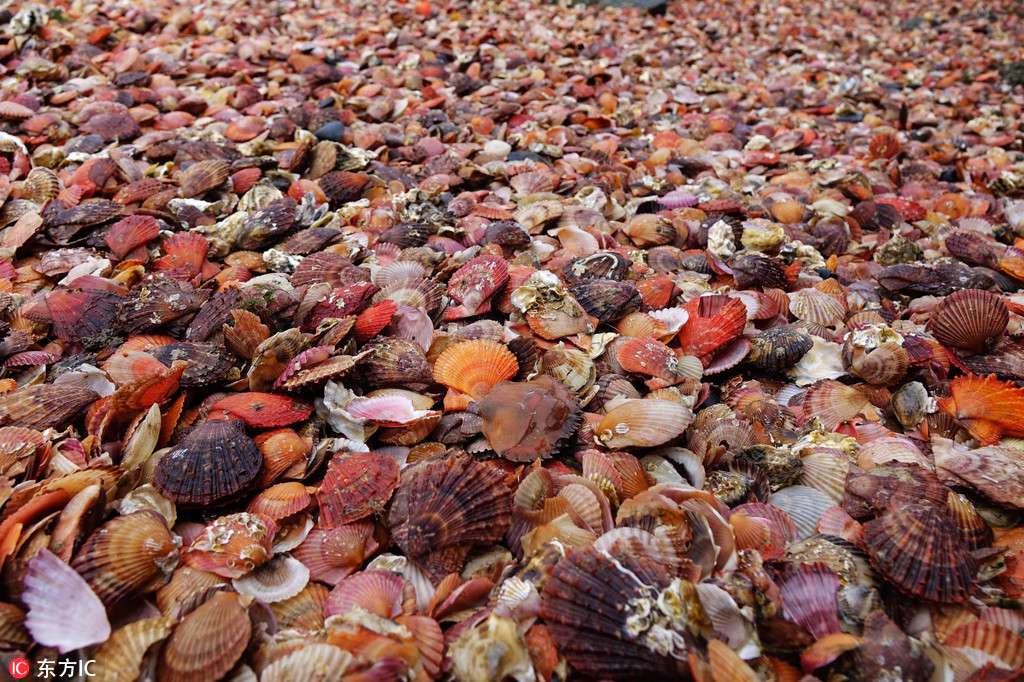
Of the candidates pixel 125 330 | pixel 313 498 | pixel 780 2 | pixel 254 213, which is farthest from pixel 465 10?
pixel 313 498

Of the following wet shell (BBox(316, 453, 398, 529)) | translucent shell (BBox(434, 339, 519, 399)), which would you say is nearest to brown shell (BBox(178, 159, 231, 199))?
translucent shell (BBox(434, 339, 519, 399))

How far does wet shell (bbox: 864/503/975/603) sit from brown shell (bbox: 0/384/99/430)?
2.36 metres

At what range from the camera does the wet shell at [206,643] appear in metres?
1.46

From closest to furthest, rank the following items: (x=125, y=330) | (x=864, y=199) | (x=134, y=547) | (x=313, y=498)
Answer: (x=134, y=547) < (x=313, y=498) < (x=125, y=330) < (x=864, y=199)

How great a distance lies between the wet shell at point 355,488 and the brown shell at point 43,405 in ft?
2.77

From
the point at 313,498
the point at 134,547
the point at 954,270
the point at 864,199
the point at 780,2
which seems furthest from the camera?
the point at 780,2

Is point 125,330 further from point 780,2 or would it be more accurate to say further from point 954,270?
point 780,2

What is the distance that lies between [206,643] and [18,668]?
38 centimetres

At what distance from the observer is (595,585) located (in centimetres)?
154

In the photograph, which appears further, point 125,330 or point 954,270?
point 954,270

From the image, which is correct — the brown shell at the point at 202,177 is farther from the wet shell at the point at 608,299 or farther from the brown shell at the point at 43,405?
the wet shell at the point at 608,299

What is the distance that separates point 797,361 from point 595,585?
4.91 feet

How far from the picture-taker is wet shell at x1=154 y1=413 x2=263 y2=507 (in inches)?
73.7

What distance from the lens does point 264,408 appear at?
2.13m
